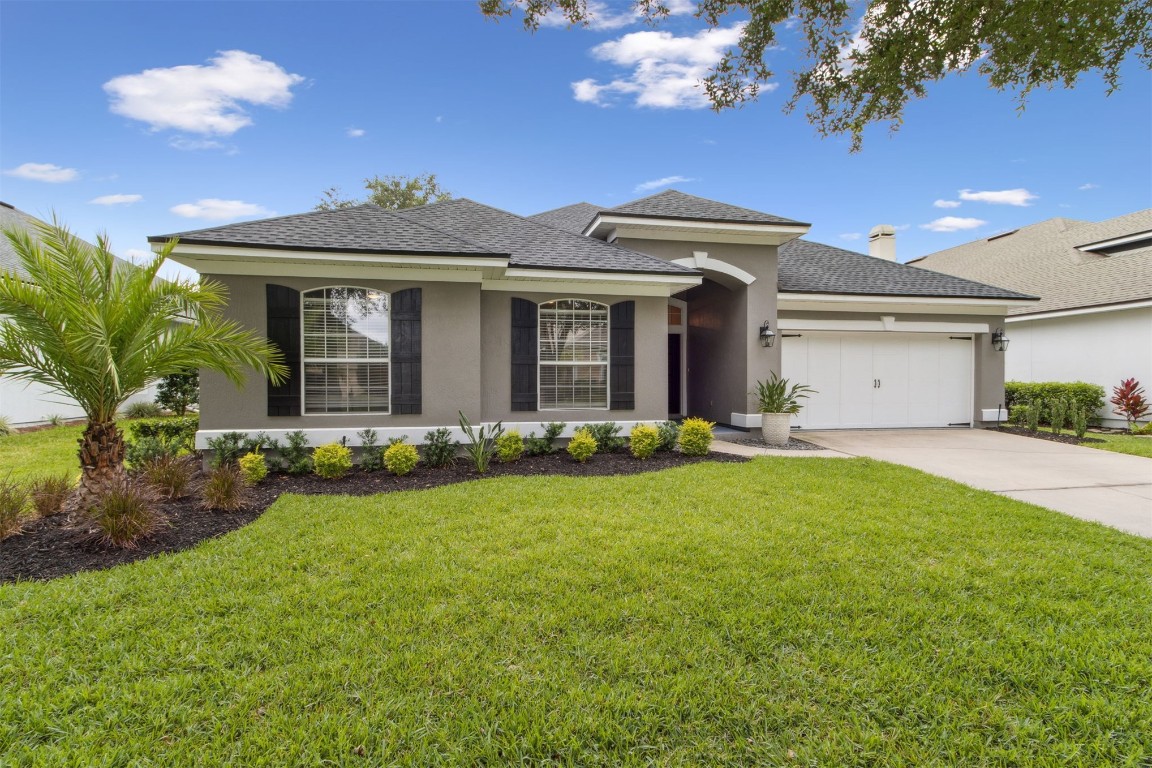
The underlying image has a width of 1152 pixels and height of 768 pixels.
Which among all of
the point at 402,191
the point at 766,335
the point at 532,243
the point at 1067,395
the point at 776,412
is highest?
the point at 402,191

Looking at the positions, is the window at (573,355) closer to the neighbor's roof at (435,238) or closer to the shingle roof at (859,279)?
the neighbor's roof at (435,238)

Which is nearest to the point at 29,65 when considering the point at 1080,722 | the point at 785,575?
the point at 785,575

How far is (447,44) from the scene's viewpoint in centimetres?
1017

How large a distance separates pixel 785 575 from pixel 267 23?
11.8 m

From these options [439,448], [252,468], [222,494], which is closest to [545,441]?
[439,448]

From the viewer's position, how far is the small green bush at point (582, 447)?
820cm

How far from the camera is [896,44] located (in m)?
5.13

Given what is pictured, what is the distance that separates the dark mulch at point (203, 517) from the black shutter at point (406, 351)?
1.14 meters

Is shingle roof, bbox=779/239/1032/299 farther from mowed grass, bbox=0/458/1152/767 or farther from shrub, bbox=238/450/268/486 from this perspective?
shrub, bbox=238/450/268/486

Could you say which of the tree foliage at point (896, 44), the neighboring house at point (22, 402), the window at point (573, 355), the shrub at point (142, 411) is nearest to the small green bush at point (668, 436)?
the window at point (573, 355)

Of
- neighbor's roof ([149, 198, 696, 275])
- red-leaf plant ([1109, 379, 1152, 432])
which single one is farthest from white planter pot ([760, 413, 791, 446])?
red-leaf plant ([1109, 379, 1152, 432])

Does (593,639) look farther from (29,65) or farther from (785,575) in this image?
(29,65)

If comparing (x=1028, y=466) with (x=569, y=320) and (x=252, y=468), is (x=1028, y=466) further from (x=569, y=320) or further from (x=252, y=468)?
(x=252, y=468)

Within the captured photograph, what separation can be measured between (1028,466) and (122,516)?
12287mm
